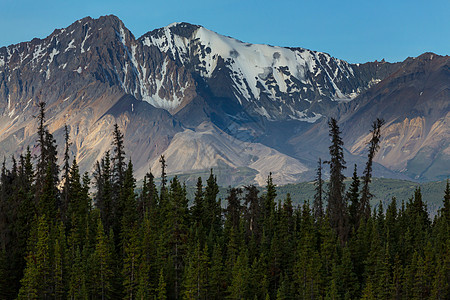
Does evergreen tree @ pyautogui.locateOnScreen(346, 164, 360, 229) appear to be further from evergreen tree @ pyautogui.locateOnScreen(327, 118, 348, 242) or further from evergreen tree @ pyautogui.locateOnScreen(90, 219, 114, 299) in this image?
evergreen tree @ pyautogui.locateOnScreen(90, 219, 114, 299)

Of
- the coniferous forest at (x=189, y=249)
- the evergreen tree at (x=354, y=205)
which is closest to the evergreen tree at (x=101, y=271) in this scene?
the coniferous forest at (x=189, y=249)

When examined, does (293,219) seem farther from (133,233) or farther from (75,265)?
(75,265)

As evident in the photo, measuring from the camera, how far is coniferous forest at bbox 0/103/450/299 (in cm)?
9094

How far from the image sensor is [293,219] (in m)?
115

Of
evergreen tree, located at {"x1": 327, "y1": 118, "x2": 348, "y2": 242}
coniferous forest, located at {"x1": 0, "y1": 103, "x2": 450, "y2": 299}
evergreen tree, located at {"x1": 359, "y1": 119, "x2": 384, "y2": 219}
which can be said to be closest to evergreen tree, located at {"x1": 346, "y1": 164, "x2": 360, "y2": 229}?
coniferous forest, located at {"x1": 0, "y1": 103, "x2": 450, "y2": 299}

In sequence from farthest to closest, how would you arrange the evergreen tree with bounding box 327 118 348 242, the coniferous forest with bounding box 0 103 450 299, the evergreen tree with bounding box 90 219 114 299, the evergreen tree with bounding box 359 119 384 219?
the evergreen tree with bounding box 359 119 384 219 < the coniferous forest with bounding box 0 103 450 299 < the evergreen tree with bounding box 90 219 114 299 < the evergreen tree with bounding box 327 118 348 242

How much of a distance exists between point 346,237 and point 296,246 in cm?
842

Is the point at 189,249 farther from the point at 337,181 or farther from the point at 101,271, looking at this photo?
the point at 337,181

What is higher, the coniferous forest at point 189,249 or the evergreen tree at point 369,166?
the evergreen tree at point 369,166

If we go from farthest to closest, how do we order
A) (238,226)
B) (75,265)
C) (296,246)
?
(238,226) → (296,246) → (75,265)

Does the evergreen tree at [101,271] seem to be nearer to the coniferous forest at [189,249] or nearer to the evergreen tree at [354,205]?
the coniferous forest at [189,249]

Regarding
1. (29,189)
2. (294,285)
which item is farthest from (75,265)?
(294,285)

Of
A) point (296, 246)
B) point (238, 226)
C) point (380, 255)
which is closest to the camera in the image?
point (380, 255)

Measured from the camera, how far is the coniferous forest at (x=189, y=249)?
90938 mm
